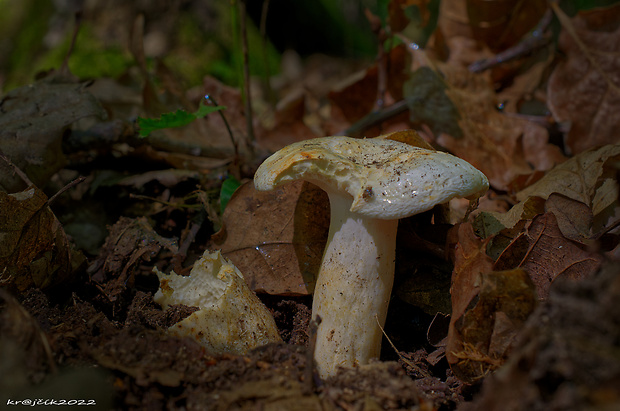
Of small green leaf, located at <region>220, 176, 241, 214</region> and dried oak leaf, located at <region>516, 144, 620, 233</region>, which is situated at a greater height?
dried oak leaf, located at <region>516, 144, 620, 233</region>

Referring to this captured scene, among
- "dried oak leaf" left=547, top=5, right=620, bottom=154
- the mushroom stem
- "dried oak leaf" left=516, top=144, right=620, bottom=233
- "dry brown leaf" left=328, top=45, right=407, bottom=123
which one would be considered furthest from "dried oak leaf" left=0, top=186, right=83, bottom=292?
"dried oak leaf" left=547, top=5, right=620, bottom=154

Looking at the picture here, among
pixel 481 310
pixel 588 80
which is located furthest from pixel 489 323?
pixel 588 80

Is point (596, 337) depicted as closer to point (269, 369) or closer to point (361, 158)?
point (269, 369)

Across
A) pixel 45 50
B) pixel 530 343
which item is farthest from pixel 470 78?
pixel 45 50

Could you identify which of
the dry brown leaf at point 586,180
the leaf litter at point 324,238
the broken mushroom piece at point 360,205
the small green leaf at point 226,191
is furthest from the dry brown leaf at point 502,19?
the small green leaf at point 226,191

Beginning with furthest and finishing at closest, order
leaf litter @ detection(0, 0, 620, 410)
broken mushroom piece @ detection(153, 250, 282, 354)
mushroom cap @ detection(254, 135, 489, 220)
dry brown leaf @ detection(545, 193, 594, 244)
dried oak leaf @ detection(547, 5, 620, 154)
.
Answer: dried oak leaf @ detection(547, 5, 620, 154) → dry brown leaf @ detection(545, 193, 594, 244) → broken mushroom piece @ detection(153, 250, 282, 354) → mushroom cap @ detection(254, 135, 489, 220) → leaf litter @ detection(0, 0, 620, 410)

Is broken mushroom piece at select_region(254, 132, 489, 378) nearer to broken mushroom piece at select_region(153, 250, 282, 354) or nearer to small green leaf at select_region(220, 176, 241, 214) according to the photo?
broken mushroom piece at select_region(153, 250, 282, 354)

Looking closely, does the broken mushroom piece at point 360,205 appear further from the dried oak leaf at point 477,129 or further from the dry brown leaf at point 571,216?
the dried oak leaf at point 477,129
